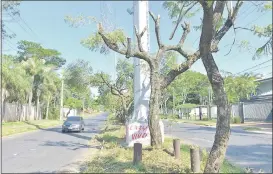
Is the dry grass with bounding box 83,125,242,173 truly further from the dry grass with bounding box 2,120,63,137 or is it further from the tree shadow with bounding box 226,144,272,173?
the dry grass with bounding box 2,120,63,137

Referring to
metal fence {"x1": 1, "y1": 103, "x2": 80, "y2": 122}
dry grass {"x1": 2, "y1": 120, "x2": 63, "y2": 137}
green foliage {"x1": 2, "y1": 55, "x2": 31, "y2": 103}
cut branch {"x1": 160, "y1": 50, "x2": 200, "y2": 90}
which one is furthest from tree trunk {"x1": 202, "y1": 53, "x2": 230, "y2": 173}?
metal fence {"x1": 1, "y1": 103, "x2": 80, "y2": 122}

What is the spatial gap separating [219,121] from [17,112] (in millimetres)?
37478

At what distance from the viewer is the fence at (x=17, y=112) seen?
1451 inches

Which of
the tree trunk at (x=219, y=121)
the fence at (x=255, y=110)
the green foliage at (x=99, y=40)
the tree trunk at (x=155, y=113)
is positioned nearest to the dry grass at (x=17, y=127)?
the green foliage at (x=99, y=40)

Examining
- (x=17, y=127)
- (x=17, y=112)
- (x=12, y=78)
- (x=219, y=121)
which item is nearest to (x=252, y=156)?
(x=219, y=121)

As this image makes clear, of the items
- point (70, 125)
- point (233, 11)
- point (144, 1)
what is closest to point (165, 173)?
point (233, 11)

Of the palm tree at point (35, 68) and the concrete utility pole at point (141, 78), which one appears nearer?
the concrete utility pole at point (141, 78)

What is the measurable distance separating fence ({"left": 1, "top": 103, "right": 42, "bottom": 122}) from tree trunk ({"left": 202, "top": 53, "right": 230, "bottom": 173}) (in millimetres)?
32511

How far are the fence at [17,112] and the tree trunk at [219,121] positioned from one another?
32.5 meters

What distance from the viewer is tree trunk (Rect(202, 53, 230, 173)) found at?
21.8 feet

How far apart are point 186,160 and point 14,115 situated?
33863mm

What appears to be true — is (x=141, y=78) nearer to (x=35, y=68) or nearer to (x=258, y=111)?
(x=35, y=68)

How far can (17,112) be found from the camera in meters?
40.2

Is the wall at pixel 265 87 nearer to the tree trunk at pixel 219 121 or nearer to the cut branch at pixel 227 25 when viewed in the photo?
the cut branch at pixel 227 25
